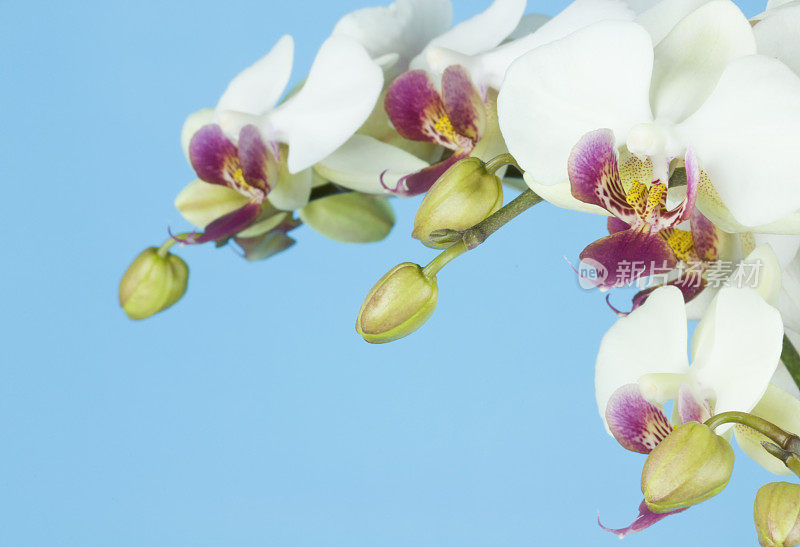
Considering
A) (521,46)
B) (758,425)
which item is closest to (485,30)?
(521,46)

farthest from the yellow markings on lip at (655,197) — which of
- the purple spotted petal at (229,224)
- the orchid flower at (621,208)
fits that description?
the purple spotted petal at (229,224)

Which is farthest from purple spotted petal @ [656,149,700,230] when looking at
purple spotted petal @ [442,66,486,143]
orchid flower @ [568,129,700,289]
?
purple spotted petal @ [442,66,486,143]

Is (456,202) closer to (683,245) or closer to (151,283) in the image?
(683,245)

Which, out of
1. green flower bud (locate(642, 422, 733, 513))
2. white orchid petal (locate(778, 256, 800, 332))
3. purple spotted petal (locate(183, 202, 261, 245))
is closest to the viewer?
green flower bud (locate(642, 422, 733, 513))

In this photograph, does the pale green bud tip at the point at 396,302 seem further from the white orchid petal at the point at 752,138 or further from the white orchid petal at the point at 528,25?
the white orchid petal at the point at 528,25

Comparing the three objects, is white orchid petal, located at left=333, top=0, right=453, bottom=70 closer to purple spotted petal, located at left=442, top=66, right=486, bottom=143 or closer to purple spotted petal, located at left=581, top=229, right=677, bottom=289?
purple spotted petal, located at left=442, top=66, right=486, bottom=143

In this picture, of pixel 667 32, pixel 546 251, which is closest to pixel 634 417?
pixel 667 32
